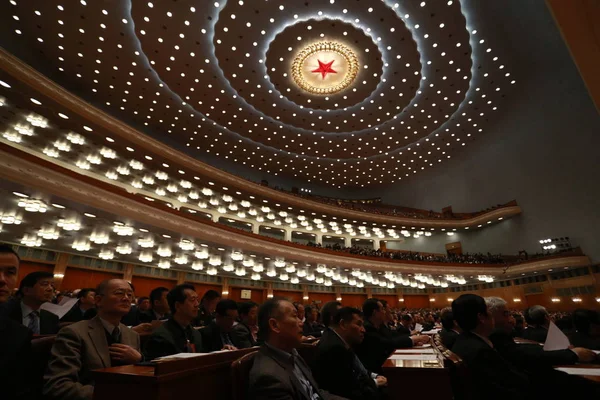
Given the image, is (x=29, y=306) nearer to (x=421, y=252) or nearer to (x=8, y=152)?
(x=8, y=152)

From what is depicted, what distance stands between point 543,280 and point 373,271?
10522 millimetres

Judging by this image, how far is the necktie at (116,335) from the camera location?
187 cm

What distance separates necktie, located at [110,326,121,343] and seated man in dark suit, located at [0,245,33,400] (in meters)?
0.41

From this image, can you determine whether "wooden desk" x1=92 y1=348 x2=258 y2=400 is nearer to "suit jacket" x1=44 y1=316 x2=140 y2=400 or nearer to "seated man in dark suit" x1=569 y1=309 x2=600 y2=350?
"suit jacket" x1=44 y1=316 x2=140 y2=400

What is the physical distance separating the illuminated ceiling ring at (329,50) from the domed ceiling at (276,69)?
0.16 ft

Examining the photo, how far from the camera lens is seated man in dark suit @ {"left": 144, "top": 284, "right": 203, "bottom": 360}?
213 centimetres

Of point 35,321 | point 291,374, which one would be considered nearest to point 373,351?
point 291,374

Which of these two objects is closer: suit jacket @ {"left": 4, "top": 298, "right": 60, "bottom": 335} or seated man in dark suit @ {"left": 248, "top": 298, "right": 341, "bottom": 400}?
seated man in dark suit @ {"left": 248, "top": 298, "right": 341, "bottom": 400}

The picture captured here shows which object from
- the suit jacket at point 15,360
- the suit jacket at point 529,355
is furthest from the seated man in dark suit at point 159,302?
the suit jacket at point 529,355

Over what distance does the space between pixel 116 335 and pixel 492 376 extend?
2462 millimetres

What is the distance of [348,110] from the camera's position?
16.1 meters

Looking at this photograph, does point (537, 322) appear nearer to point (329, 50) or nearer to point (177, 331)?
point (177, 331)

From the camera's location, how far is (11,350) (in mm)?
1429

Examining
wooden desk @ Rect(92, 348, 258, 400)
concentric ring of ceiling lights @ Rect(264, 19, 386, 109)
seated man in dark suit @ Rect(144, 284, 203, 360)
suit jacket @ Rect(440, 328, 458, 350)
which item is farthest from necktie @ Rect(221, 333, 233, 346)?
concentric ring of ceiling lights @ Rect(264, 19, 386, 109)
